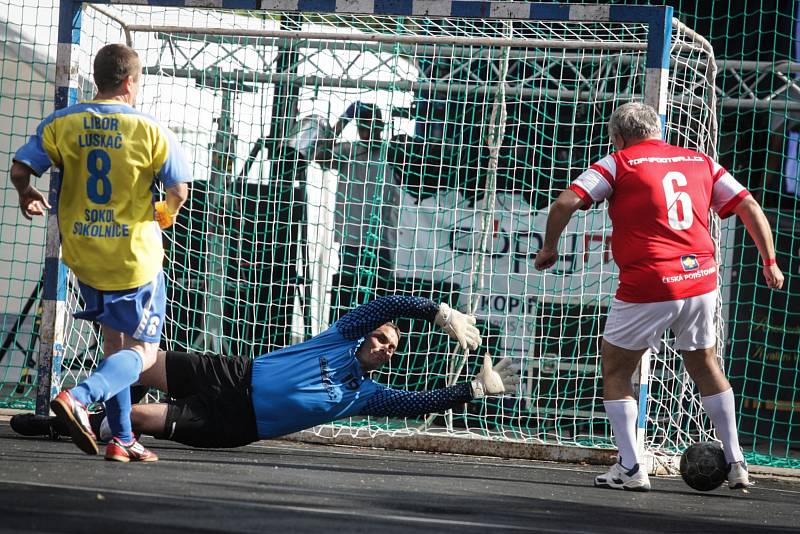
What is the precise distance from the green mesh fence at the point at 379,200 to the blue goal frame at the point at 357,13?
4.96 feet

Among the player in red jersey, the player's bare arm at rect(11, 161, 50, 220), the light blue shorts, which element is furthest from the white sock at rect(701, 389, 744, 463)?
the player's bare arm at rect(11, 161, 50, 220)

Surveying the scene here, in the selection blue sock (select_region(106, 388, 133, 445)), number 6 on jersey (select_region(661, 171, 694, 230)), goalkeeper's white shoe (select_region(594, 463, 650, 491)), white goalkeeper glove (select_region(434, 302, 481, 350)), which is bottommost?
goalkeeper's white shoe (select_region(594, 463, 650, 491))

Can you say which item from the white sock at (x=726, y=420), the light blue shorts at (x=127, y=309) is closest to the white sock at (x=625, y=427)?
the white sock at (x=726, y=420)

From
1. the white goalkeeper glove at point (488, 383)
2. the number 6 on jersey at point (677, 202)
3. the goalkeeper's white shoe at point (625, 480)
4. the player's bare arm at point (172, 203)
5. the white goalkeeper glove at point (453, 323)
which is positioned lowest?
the goalkeeper's white shoe at point (625, 480)

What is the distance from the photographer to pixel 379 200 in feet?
29.6

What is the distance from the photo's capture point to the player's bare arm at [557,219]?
5172mm

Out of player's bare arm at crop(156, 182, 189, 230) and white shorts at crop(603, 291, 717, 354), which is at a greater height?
player's bare arm at crop(156, 182, 189, 230)

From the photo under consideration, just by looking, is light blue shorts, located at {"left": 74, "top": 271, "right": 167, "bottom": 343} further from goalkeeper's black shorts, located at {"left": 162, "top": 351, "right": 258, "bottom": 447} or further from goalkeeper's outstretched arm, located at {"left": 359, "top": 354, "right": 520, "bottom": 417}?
goalkeeper's outstretched arm, located at {"left": 359, "top": 354, "right": 520, "bottom": 417}

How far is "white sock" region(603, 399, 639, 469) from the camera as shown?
522 centimetres

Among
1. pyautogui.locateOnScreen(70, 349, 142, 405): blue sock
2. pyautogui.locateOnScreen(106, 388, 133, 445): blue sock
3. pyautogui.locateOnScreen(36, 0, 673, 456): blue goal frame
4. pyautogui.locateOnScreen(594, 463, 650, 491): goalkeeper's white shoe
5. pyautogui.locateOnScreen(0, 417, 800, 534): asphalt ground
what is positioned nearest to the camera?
pyautogui.locateOnScreen(0, 417, 800, 534): asphalt ground

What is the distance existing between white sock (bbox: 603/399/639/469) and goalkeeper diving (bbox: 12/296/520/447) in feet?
2.00

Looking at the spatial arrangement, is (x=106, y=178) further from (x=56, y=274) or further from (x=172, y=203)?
(x=56, y=274)

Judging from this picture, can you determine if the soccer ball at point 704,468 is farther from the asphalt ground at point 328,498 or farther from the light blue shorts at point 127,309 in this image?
the light blue shorts at point 127,309

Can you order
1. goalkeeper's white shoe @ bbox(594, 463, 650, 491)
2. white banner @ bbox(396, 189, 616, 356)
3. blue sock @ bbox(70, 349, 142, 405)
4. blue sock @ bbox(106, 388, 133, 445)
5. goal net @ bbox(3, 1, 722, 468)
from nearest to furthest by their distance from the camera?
blue sock @ bbox(70, 349, 142, 405)
blue sock @ bbox(106, 388, 133, 445)
goalkeeper's white shoe @ bbox(594, 463, 650, 491)
goal net @ bbox(3, 1, 722, 468)
white banner @ bbox(396, 189, 616, 356)
